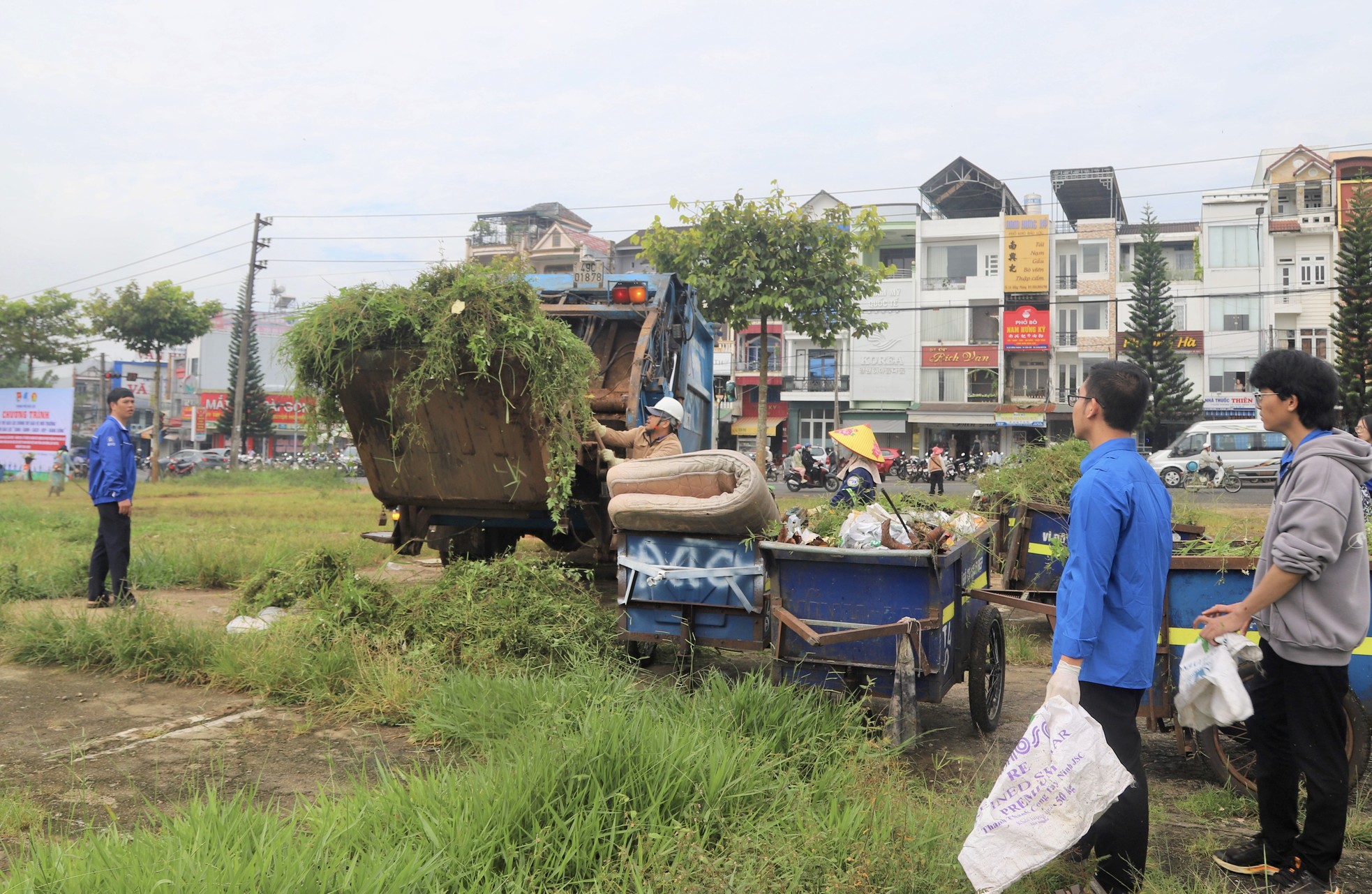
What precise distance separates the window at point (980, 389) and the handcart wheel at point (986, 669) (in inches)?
1500

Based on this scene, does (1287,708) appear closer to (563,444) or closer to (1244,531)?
(1244,531)

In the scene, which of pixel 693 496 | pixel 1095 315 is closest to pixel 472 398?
pixel 693 496

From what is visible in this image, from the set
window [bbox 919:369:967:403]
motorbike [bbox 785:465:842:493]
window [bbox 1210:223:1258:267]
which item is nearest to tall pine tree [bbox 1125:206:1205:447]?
window [bbox 1210:223:1258:267]

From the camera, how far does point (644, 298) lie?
7.82 m

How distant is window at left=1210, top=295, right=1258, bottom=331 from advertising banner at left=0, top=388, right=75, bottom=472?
42.4 meters

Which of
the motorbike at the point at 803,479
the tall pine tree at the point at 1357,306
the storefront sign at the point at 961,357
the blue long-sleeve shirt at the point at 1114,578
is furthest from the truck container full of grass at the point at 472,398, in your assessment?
the storefront sign at the point at 961,357

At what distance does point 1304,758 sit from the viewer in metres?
3.06

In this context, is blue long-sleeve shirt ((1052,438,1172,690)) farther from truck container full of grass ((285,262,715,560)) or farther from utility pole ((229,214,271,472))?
utility pole ((229,214,271,472))

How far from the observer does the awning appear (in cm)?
4522

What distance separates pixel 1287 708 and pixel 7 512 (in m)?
15.8

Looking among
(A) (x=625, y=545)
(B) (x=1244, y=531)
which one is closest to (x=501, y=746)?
(A) (x=625, y=545)

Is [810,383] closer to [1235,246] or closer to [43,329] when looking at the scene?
[1235,246]

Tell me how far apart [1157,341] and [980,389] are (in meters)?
7.33

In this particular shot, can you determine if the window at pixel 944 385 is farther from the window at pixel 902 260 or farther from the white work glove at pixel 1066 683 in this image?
the white work glove at pixel 1066 683
